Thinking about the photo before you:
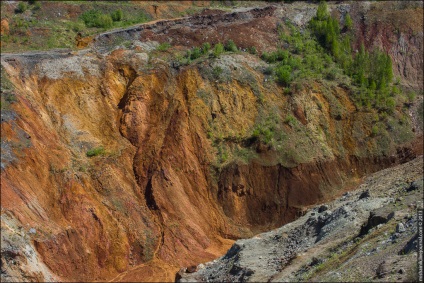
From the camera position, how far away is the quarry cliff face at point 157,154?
38688 millimetres

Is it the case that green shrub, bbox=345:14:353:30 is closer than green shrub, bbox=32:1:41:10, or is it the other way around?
green shrub, bbox=32:1:41:10

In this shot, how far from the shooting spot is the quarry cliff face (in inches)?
1523

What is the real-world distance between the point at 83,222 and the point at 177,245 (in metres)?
5.91

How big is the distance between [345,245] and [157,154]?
681 inches

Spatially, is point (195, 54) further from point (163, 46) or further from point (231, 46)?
point (231, 46)

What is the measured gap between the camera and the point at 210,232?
43781 mm

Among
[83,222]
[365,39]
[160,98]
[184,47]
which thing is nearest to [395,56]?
[365,39]

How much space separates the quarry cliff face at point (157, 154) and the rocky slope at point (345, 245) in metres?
5.25

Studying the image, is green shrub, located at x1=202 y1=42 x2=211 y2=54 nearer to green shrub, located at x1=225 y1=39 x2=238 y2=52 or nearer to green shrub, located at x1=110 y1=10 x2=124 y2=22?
green shrub, located at x1=225 y1=39 x2=238 y2=52

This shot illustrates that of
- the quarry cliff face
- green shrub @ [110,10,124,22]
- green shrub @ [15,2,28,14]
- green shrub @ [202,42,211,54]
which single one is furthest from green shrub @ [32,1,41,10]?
green shrub @ [202,42,211,54]

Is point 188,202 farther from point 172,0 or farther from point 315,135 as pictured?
point 172,0

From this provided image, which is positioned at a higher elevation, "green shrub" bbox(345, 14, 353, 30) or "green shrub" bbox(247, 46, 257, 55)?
"green shrub" bbox(345, 14, 353, 30)

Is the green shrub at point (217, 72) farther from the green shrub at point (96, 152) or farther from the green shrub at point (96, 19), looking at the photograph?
the green shrub at point (96, 19)

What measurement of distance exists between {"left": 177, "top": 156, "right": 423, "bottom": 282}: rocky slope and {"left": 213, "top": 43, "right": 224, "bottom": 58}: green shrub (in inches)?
614
